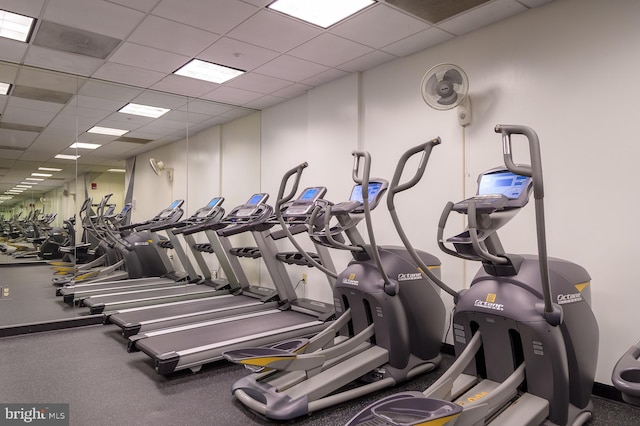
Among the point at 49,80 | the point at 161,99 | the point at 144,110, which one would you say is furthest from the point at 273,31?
the point at 144,110

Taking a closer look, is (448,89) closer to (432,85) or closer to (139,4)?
(432,85)

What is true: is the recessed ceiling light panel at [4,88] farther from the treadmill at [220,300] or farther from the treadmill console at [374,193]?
the treadmill console at [374,193]

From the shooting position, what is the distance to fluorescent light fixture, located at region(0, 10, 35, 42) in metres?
3.48

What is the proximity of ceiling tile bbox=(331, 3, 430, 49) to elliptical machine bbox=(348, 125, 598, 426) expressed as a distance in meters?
1.62

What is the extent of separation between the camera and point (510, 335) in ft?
7.59

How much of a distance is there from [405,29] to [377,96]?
0.98m

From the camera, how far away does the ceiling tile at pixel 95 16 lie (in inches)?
129

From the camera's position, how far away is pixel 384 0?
10.8 ft

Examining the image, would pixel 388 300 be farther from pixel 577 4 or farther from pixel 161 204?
pixel 161 204

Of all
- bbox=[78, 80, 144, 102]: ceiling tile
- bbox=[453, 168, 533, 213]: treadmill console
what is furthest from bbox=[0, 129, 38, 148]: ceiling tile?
bbox=[453, 168, 533, 213]: treadmill console

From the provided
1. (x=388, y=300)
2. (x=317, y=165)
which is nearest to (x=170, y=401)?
(x=388, y=300)

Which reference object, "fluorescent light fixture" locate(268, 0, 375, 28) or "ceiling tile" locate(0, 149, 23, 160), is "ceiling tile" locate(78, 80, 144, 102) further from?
"fluorescent light fixture" locate(268, 0, 375, 28)

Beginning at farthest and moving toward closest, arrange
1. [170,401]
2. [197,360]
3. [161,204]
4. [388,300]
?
[161,204] < [197,360] < [388,300] < [170,401]

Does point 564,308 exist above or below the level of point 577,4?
below
